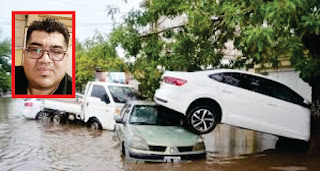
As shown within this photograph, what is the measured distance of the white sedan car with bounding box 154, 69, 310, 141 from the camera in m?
7.51

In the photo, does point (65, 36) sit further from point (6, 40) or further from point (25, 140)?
point (25, 140)

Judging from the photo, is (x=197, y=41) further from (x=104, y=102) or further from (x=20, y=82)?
(x=20, y=82)

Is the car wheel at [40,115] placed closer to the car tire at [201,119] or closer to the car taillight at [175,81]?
the car taillight at [175,81]

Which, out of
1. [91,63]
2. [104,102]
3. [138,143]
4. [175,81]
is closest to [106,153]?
[138,143]

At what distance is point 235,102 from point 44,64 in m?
4.17

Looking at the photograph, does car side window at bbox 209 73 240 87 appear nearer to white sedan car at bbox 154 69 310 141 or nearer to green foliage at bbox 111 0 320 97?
white sedan car at bbox 154 69 310 141

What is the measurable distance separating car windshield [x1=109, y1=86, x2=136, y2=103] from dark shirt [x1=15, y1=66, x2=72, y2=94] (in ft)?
17.2

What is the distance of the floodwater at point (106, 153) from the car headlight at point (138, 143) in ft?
1.31

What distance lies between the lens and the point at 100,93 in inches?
489

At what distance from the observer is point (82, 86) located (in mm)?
27016

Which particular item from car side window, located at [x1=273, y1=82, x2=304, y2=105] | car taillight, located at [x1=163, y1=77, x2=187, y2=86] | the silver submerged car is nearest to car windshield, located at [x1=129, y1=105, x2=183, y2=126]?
the silver submerged car

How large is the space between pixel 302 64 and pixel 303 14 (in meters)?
2.84

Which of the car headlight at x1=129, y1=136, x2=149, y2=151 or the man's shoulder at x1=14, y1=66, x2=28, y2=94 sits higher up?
the man's shoulder at x1=14, y1=66, x2=28, y2=94

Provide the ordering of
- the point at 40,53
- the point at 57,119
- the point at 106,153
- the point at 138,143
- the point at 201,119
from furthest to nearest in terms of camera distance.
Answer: the point at 57,119 < the point at 106,153 < the point at 201,119 < the point at 138,143 < the point at 40,53
